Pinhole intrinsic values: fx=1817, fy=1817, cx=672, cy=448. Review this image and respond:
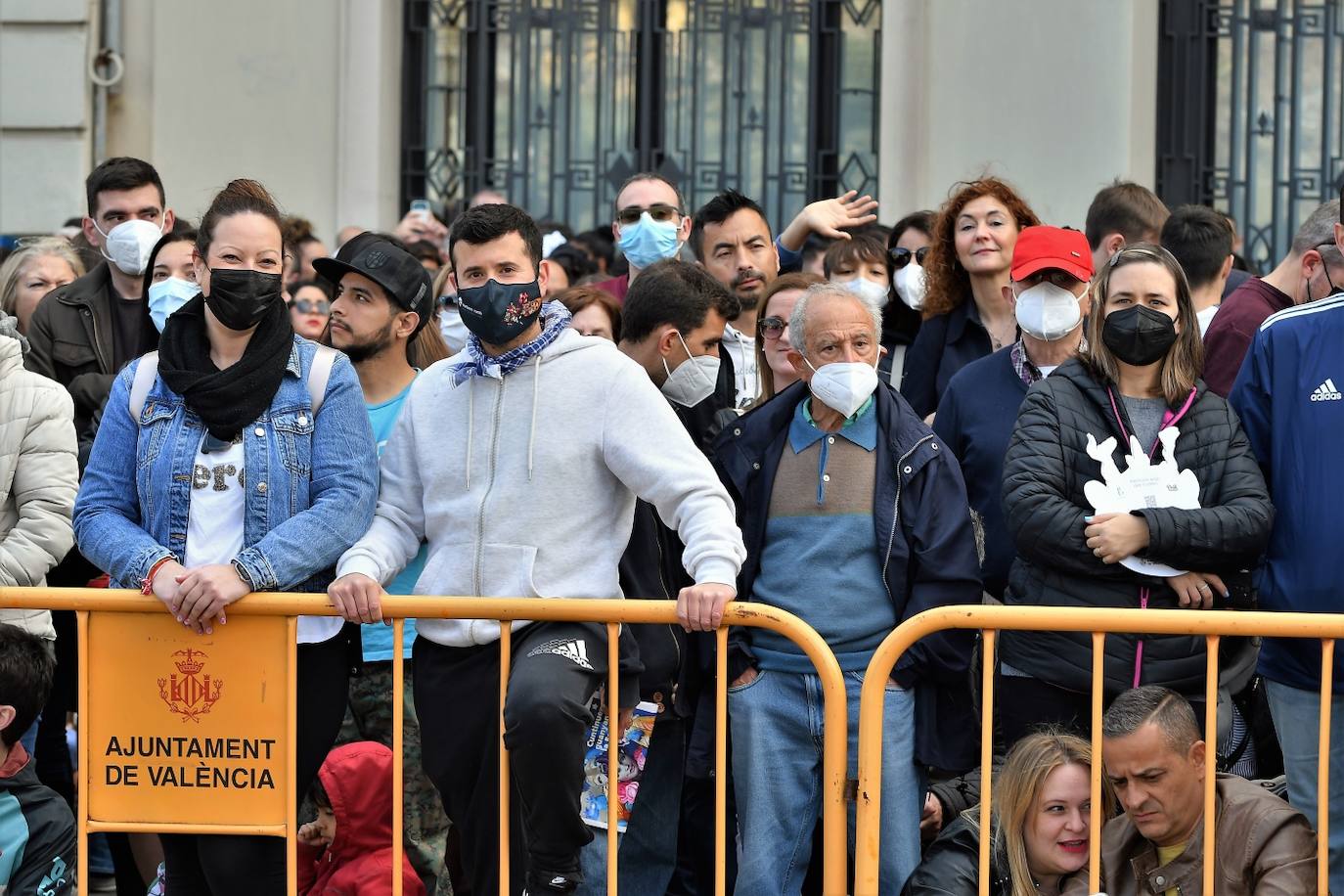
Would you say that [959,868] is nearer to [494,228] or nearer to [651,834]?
[651,834]

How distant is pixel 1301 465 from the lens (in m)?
4.70

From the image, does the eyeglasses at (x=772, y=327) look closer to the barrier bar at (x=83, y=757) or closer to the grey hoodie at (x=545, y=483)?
the grey hoodie at (x=545, y=483)

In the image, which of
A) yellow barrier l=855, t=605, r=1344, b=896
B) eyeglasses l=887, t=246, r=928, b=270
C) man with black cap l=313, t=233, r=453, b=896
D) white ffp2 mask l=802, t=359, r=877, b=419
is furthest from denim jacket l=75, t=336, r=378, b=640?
eyeglasses l=887, t=246, r=928, b=270

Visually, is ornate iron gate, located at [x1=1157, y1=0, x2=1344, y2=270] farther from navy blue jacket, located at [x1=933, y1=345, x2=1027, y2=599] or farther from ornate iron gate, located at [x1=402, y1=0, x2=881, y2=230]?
navy blue jacket, located at [x1=933, y1=345, x2=1027, y2=599]

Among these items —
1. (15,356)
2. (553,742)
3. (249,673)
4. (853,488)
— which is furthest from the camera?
(15,356)

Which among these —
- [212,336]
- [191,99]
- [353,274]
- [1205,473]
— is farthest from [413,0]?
[1205,473]

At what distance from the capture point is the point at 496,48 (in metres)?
11.1

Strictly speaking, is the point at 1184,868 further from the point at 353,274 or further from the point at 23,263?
the point at 23,263

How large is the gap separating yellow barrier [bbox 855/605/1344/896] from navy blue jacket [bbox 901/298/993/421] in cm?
200

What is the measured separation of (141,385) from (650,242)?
285cm

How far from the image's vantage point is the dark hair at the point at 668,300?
5.88 m

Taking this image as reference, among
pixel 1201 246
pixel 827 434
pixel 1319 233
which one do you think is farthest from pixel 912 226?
pixel 827 434

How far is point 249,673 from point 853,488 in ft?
5.58

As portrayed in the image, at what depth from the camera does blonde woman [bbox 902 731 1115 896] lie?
15.3 ft
